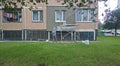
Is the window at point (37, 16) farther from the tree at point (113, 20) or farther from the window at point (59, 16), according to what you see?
the tree at point (113, 20)

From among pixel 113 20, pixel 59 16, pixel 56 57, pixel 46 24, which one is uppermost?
pixel 59 16

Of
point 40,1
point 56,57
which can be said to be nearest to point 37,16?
point 56,57

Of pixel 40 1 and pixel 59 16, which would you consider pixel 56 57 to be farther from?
pixel 59 16

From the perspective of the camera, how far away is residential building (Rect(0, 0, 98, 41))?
55719mm

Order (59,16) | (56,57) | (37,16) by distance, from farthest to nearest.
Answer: (37,16) < (59,16) < (56,57)

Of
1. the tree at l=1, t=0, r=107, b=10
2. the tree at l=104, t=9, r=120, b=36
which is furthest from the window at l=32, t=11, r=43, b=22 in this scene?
the tree at l=1, t=0, r=107, b=10

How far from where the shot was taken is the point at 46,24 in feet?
185

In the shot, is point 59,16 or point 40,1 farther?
point 59,16

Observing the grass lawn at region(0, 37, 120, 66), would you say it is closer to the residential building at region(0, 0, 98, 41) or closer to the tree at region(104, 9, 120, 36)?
the residential building at region(0, 0, 98, 41)

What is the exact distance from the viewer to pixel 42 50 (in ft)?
84.1

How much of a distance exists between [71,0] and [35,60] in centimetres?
552

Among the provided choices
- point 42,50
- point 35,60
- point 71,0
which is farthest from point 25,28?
point 71,0

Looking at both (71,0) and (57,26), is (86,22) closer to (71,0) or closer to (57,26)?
(57,26)

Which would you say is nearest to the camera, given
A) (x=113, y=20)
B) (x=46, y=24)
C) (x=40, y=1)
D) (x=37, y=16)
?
(x=40, y=1)
